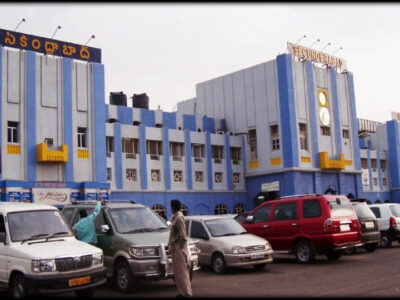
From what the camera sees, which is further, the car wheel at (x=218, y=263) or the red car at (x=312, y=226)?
the red car at (x=312, y=226)

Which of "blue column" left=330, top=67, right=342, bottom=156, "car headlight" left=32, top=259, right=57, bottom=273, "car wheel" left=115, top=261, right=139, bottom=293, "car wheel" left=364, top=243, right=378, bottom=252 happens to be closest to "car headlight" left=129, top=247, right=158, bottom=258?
"car wheel" left=115, top=261, right=139, bottom=293

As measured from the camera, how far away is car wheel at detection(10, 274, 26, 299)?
32.0 feet

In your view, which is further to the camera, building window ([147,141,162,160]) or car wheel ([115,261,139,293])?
building window ([147,141,162,160])

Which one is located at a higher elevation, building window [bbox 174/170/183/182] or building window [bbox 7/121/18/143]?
building window [bbox 7/121/18/143]

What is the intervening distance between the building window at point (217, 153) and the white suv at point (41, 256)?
34.9 m

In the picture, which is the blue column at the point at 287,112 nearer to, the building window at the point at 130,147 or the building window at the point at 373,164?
the building window at the point at 130,147

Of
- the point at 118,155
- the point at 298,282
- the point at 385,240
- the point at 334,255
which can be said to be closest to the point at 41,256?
the point at 298,282

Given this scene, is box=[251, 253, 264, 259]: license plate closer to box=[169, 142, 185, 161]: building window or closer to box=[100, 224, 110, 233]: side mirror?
box=[100, 224, 110, 233]: side mirror

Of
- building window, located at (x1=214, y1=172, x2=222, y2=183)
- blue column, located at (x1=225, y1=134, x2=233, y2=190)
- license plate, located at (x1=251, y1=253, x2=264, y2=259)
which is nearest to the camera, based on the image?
license plate, located at (x1=251, y1=253, x2=264, y2=259)

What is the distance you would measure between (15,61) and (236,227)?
23.2 meters

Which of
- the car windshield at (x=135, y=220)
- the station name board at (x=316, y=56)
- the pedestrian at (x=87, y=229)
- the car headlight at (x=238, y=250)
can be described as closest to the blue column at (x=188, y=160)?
the station name board at (x=316, y=56)

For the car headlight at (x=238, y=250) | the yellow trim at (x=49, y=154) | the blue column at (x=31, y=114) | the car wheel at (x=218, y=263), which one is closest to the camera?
the car headlight at (x=238, y=250)

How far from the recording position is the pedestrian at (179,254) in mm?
9727

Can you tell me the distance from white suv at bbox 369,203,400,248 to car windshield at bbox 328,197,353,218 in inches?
210
